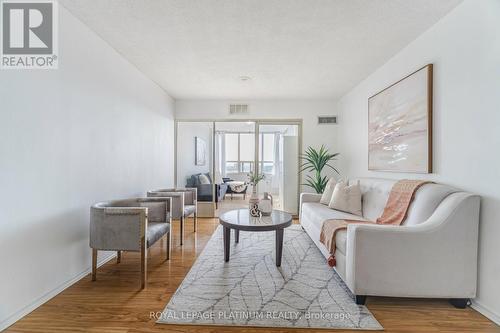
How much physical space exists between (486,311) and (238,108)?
14.7ft

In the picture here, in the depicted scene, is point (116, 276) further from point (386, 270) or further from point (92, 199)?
point (386, 270)

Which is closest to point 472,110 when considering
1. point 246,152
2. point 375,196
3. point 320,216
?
point 375,196

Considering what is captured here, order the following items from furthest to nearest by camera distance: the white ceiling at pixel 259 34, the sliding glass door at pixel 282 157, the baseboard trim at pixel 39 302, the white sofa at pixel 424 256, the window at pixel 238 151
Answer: the window at pixel 238 151 < the sliding glass door at pixel 282 157 < the white ceiling at pixel 259 34 < the white sofa at pixel 424 256 < the baseboard trim at pixel 39 302

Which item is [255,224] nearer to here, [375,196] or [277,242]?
[277,242]

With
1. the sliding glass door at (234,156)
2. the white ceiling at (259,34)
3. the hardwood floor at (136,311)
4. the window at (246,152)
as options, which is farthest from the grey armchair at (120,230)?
the window at (246,152)

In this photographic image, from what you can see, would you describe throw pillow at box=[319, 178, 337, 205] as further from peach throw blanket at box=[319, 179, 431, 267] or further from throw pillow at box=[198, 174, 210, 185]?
throw pillow at box=[198, 174, 210, 185]

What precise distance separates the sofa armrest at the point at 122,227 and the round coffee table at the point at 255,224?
0.88m

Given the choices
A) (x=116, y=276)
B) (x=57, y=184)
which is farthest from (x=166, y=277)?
(x=57, y=184)

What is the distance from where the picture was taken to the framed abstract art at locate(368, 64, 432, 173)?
240 centimetres

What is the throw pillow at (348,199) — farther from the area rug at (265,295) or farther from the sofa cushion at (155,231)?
the sofa cushion at (155,231)

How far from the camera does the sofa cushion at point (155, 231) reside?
2.35 m

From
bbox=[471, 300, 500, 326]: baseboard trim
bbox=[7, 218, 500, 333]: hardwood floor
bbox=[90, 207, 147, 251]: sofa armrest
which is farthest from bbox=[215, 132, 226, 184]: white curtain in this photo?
bbox=[471, 300, 500, 326]: baseboard trim

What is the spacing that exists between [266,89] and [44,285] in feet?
12.8

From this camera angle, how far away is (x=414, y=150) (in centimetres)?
255
